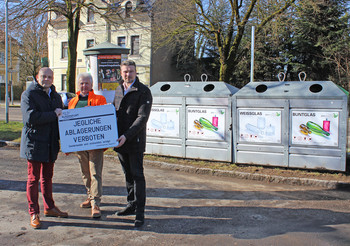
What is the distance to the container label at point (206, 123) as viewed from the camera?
6.83 meters

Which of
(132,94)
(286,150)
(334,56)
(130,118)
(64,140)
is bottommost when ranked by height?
(286,150)

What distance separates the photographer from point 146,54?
31.6m

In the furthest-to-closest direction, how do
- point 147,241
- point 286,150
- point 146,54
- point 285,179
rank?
point 146,54, point 286,150, point 285,179, point 147,241

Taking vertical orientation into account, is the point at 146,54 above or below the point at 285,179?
above

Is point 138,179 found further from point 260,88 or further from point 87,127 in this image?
point 260,88

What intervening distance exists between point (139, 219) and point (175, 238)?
535 millimetres

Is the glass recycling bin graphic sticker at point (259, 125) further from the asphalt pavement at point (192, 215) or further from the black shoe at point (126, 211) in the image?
the black shoe at point (126, 211)

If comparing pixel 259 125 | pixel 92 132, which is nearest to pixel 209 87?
pixel 259 125

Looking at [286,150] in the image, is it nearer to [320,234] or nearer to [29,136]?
[320,234]

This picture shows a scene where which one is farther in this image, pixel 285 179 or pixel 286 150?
pixel 286 150

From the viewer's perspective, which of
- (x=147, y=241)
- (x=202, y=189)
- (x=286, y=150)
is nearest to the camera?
(x=147, y=241)

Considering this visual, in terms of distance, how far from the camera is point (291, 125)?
20.6ft

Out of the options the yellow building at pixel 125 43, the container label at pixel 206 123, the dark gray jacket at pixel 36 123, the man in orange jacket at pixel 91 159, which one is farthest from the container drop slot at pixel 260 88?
the yellow building at pixel 125 43

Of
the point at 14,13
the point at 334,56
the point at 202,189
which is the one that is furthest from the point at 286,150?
the point at 334,56
